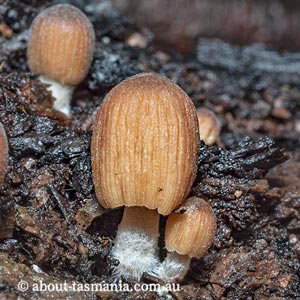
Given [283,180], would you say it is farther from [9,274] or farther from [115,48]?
[9,274]

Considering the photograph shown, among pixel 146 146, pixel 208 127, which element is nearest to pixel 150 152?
pixel 146 146

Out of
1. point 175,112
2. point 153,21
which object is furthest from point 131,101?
point 153,21

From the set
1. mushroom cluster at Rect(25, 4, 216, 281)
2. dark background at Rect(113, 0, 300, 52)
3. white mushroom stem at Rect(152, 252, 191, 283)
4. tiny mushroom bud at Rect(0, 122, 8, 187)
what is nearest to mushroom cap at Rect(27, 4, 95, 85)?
mushroom cluster at Rect(25, 4, 216, 281)


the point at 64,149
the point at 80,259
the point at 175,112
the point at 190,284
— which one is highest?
the point at 175,112

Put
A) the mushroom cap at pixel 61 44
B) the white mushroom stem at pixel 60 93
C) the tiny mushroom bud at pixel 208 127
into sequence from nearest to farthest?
the mushroom cap at pixel 61 44
the white mushroom stem at pixel 60 93
the tiny mushroom bud at pixel 208 127

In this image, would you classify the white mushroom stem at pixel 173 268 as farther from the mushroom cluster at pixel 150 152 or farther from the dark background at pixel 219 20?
the dark background at pixel 219 20

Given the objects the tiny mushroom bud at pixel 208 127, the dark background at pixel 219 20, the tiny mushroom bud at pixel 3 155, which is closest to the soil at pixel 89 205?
the tiny mushroom bud at pixel 3 155
